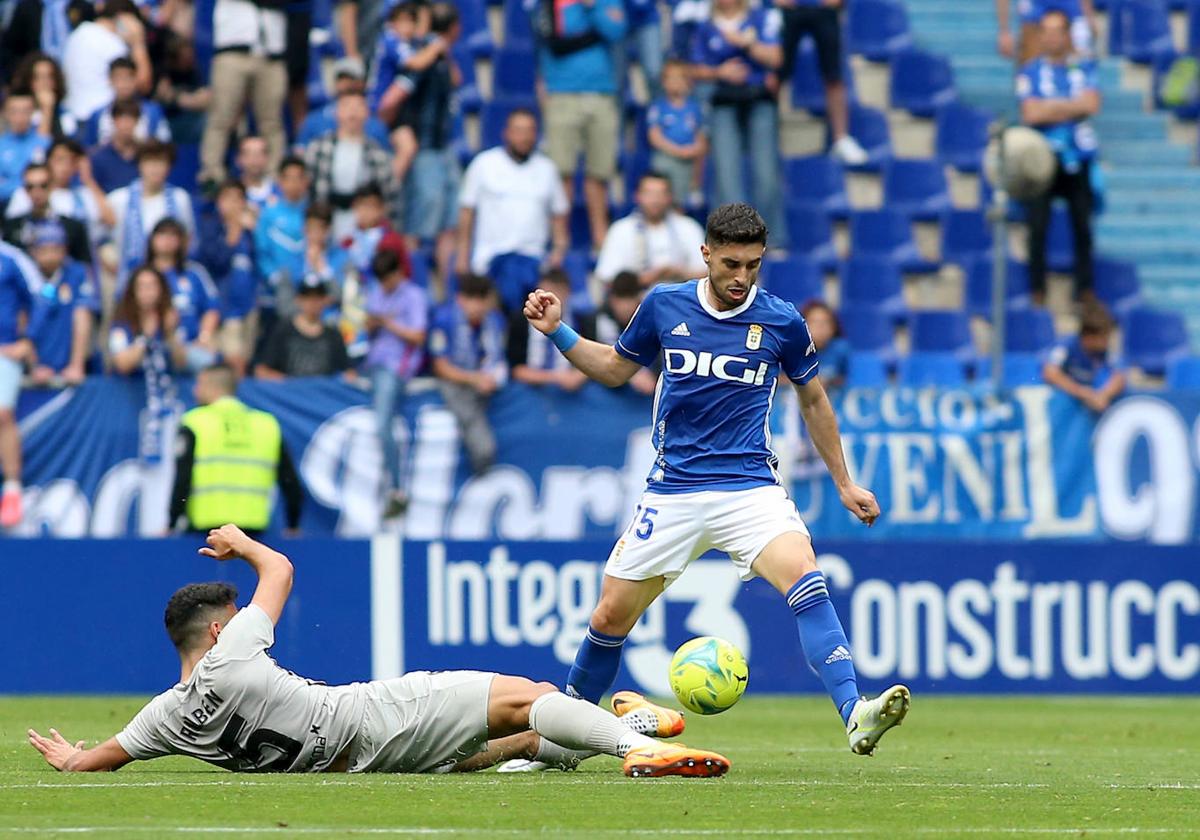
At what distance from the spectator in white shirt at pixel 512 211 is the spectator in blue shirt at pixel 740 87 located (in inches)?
71.0

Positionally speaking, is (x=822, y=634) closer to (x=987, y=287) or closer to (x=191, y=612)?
(x=191, y=612)

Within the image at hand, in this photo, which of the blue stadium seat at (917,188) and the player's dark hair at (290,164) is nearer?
the player's dark hair at (290,164)

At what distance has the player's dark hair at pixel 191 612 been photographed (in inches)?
339

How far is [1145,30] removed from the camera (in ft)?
74.5

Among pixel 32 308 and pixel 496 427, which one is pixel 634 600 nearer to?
pixel 496 427

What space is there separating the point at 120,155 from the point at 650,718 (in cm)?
991

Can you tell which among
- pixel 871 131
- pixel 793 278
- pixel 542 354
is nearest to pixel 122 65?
pixel 542 354

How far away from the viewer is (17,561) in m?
15.1

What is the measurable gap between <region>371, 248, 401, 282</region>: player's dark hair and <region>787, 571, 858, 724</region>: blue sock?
7.82 m

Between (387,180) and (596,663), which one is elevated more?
(387,180)

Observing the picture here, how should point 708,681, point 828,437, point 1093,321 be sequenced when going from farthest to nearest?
point 1093,321 < point 828,437 < point 708,681

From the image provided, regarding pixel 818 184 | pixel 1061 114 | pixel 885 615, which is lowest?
pixel 885 615

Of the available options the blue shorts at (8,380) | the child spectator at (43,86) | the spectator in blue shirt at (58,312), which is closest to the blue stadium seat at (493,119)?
the child spectator at (43,86)

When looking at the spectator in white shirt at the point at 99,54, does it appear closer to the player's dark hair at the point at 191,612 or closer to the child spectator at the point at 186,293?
the child spectator at the point at 186,293
